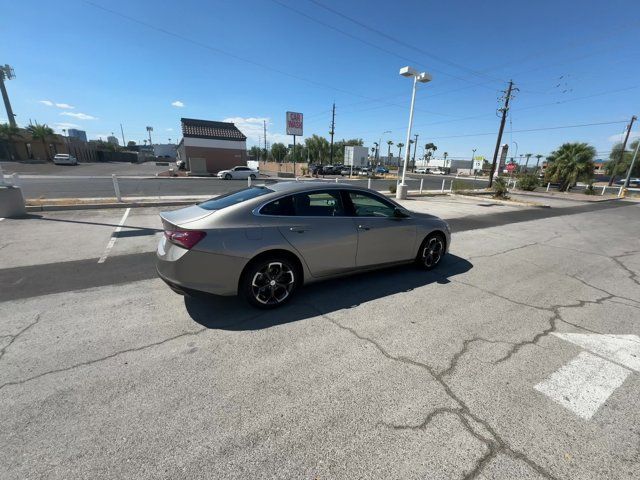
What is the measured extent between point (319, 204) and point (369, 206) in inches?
33.2

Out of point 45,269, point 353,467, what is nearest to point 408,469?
point 353,467

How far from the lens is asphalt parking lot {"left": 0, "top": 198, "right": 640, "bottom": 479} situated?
1.83 m

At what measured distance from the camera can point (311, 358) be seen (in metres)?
2.77

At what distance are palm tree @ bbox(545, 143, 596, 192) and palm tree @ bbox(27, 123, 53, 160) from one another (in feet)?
241

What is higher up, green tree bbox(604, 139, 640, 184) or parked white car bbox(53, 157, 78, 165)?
green tree bbox(604, 139, 640, 184)

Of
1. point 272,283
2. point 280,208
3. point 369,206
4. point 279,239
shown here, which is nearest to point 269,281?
point 272,283

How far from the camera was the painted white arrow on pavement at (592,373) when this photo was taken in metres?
2.37

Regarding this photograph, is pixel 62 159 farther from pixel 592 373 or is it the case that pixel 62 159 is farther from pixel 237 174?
pixel 592 373

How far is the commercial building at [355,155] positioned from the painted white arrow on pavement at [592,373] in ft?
131

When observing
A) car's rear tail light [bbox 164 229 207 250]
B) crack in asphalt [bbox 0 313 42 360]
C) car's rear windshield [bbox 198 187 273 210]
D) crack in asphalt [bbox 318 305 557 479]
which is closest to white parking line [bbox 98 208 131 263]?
crack in asphalt [bbox 0 313 42 360]

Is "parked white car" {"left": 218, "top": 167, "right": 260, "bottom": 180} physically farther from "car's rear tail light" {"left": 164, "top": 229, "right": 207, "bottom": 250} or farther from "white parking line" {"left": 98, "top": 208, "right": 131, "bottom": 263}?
"car's rear tail light" {"left": 164, "top": 229, "right": 207, "bottom": 250}

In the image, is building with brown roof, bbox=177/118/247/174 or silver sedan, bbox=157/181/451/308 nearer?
silver sedan, bbox=157/181/451/308

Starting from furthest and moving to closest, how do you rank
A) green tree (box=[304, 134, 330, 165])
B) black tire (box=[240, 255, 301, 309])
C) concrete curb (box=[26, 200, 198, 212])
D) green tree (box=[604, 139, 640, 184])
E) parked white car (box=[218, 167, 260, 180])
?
green tree (box=[304, 134, 330, 165]) → green tree (box=[604, 139, 640, 184]) → parked white car (box=[218, 167, 260, 180]) → concrete curb (box=[26, 200, 198, 212]) → black tire (box=[240, 255, 301, 309])

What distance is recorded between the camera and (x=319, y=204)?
3891 mm
